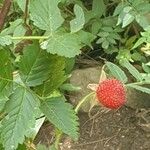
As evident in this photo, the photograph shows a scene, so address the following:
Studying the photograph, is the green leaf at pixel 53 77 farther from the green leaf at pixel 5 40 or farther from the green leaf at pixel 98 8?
the green leaf at pixel 98 8

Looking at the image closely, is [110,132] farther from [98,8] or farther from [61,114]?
[61,114]

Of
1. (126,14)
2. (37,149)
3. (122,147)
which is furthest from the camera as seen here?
(122,147)

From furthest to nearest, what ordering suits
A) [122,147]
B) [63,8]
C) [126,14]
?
1. [63,8]
2. [122,147]
3. [126,14]

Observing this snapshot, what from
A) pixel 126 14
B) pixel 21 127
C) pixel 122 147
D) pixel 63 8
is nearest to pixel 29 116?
pixel 21 127

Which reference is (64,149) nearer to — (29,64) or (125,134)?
(125,134)

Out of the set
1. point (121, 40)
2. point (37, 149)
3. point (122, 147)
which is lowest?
point (122, 147)

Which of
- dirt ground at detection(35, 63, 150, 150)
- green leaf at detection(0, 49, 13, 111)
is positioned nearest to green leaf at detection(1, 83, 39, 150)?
green leaf at detection(0, 49, 13, 111)

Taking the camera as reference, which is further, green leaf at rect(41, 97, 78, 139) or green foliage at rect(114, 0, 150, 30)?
green foliage at rect(114, 0, 150, 30)

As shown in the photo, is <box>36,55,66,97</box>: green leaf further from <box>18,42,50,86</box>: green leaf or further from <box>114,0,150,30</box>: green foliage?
<box>114,0,150,30</box>: green foliage
